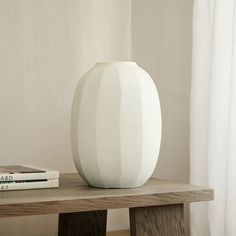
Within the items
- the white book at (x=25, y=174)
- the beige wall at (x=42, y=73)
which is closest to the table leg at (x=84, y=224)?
the beige wall at (x=42, y=73)

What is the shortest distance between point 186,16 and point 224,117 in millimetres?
435

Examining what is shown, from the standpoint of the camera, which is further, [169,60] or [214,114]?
[169,60]

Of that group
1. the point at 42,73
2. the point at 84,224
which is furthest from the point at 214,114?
the point at 42,73

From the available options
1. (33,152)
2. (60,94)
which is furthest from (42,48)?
(33,152)

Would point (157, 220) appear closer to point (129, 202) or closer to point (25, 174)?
point (129, 202)

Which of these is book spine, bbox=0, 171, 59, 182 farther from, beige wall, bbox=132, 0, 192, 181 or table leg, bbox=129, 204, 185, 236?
beige wall, bbox=132, 0, 192, 181

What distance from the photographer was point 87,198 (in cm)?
107

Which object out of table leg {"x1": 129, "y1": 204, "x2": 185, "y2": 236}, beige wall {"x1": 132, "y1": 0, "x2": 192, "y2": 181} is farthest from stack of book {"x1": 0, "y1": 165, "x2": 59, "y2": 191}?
beige wall {"x1": 132, "y1": 0, "x2": 192, "y2": 181}

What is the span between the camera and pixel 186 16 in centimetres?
173

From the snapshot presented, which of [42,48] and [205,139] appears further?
[42,48]

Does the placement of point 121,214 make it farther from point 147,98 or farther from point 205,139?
point 147,98

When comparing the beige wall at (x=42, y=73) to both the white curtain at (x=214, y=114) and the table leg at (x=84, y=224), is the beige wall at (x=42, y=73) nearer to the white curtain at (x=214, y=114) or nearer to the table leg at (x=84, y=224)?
the table leg at (x=84, y=224)

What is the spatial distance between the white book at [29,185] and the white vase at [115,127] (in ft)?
0.24

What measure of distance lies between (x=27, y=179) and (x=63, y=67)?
640 millimetres
